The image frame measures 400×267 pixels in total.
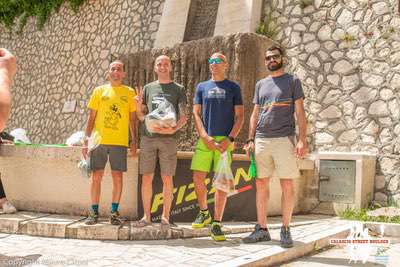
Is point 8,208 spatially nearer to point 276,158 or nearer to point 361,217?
point 276,158

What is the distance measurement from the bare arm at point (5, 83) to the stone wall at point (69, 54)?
6641mm

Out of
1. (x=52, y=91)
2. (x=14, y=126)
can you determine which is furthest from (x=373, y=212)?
(x=14, y=126)

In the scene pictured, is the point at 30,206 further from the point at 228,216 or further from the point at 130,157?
the point at 228,216

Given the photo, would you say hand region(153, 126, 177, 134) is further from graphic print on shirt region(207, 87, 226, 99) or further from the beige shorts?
the beige shorts

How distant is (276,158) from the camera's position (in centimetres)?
380

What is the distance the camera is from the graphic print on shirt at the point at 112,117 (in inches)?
169

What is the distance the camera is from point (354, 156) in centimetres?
589

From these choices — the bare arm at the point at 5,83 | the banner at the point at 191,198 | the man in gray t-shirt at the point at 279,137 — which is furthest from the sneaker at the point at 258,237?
the bare arm at the point at 5,83

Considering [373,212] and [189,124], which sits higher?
[189,124]

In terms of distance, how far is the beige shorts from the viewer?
3.77 metres

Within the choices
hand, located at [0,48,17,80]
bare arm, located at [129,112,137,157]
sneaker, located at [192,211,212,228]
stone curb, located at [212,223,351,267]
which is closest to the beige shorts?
stone curb, located at [212,223,351,267]

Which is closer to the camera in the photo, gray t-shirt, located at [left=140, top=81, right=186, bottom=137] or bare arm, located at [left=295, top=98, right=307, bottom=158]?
bare arm, located at [left=295, top=98, right=307, bottom=158]

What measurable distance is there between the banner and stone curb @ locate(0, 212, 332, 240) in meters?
0.22

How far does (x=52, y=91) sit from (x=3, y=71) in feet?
29.8
